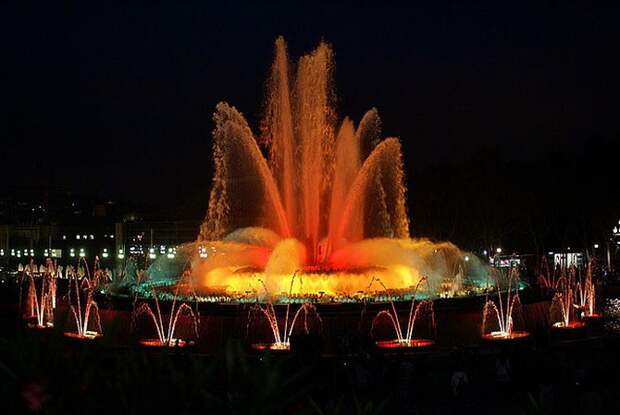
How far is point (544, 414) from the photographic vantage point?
6500mm

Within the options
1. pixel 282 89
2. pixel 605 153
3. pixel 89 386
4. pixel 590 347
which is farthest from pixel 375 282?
pixel 605 153

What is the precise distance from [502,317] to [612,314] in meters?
9.55

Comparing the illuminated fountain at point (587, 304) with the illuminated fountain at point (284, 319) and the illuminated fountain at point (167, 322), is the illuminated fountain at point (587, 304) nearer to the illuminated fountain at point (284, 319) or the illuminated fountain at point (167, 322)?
the illuminated fountain at point (284, 319)

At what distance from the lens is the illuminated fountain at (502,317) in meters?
19.2

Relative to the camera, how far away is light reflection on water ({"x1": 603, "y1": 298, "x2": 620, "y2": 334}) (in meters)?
23.2

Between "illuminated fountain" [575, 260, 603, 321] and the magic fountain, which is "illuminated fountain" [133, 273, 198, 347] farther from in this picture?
"illuminated fountain" [575, 260, 603, 321]

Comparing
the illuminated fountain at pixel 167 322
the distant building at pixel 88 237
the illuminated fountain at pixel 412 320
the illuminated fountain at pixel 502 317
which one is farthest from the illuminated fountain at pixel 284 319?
the distant building at pixel 88 237

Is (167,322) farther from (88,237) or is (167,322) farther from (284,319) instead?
(88,237)

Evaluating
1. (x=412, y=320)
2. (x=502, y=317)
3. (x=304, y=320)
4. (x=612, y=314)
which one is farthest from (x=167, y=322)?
(x=612, y=314)

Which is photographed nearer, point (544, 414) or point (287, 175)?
point (544, 414)

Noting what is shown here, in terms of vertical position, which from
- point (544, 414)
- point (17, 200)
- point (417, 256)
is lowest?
point (544, 414)

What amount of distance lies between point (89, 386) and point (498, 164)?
5351 centimetres

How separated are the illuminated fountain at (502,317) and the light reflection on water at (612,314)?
3719 millimetres

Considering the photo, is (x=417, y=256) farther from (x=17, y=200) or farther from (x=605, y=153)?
(x=17, y=200)
